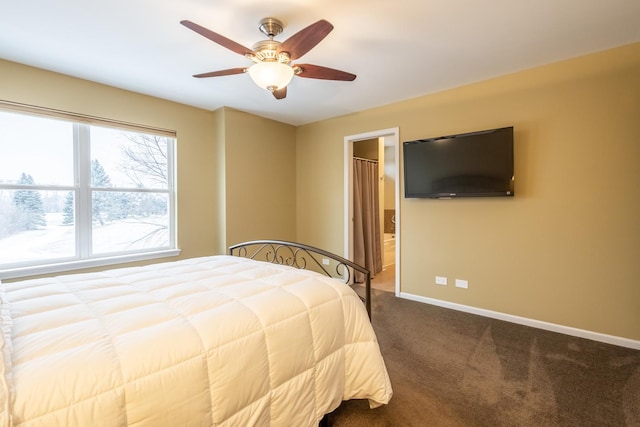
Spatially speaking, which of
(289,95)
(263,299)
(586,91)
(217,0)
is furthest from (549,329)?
(217,0)

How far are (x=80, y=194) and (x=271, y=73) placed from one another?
249 centimetres

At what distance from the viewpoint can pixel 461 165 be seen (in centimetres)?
316

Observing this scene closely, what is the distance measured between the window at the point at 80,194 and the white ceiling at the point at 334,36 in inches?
23.9

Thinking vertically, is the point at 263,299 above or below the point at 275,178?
below

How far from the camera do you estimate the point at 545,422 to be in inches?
64.8

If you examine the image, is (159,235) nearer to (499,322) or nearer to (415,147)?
(415,147)

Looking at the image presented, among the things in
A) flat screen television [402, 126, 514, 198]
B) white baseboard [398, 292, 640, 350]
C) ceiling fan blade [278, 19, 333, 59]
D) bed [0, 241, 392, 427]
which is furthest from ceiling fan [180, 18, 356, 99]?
white baseboard [398, 292, 640, 350]

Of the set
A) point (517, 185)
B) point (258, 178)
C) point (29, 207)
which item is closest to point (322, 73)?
point (517, 185)

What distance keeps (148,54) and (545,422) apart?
3784mm

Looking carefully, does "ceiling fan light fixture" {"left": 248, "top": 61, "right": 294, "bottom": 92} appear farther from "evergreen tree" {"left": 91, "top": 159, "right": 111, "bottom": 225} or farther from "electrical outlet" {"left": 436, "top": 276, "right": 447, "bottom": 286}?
"electrical outlet" {"left": 436, "top": 276, "right": 447, "bottom": 286}

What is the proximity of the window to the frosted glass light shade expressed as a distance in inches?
84.7

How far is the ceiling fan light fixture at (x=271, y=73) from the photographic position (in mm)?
1843

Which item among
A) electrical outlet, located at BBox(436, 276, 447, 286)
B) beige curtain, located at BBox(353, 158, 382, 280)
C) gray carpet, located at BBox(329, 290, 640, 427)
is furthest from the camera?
beige curtain, located at BBox(353, 158, 382, 280)

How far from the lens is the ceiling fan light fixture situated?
1.84 m
